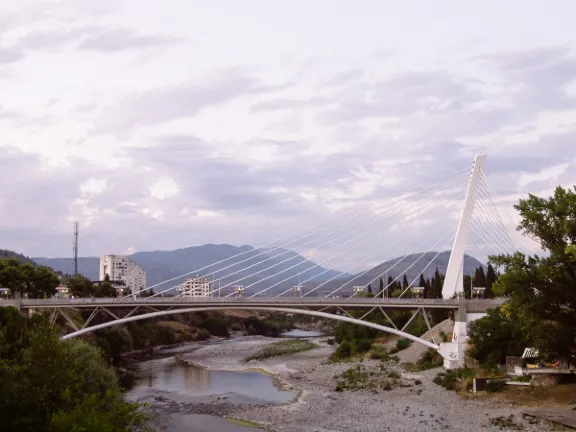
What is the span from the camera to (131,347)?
7556 centimetres

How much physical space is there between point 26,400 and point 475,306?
33.4m

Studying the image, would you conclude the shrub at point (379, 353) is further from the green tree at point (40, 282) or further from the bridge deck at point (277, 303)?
the green tree at point (40, 282)

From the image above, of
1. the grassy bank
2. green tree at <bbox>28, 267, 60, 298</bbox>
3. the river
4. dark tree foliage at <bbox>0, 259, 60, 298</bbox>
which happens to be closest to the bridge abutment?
the river

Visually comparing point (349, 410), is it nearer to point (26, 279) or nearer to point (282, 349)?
point (282, 349)

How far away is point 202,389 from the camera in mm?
46562

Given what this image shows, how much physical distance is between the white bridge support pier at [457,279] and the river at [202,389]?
438 inches

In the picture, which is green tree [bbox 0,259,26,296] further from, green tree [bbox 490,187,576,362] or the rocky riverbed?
green tree [bbox 490,187,576,362]

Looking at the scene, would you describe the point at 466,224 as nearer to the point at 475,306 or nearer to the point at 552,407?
the point at 475,306

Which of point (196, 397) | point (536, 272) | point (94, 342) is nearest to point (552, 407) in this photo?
point (536, 272)

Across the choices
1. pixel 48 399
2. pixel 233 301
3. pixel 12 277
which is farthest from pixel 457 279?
pixel 12 277

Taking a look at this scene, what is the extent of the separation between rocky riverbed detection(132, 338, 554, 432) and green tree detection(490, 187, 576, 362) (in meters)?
4.10

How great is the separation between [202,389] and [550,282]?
2506 centimetres

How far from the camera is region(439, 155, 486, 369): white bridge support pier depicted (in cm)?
4419

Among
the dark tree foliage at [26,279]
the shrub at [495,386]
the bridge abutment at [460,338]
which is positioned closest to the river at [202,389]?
the bridge abutment at [460,338]
